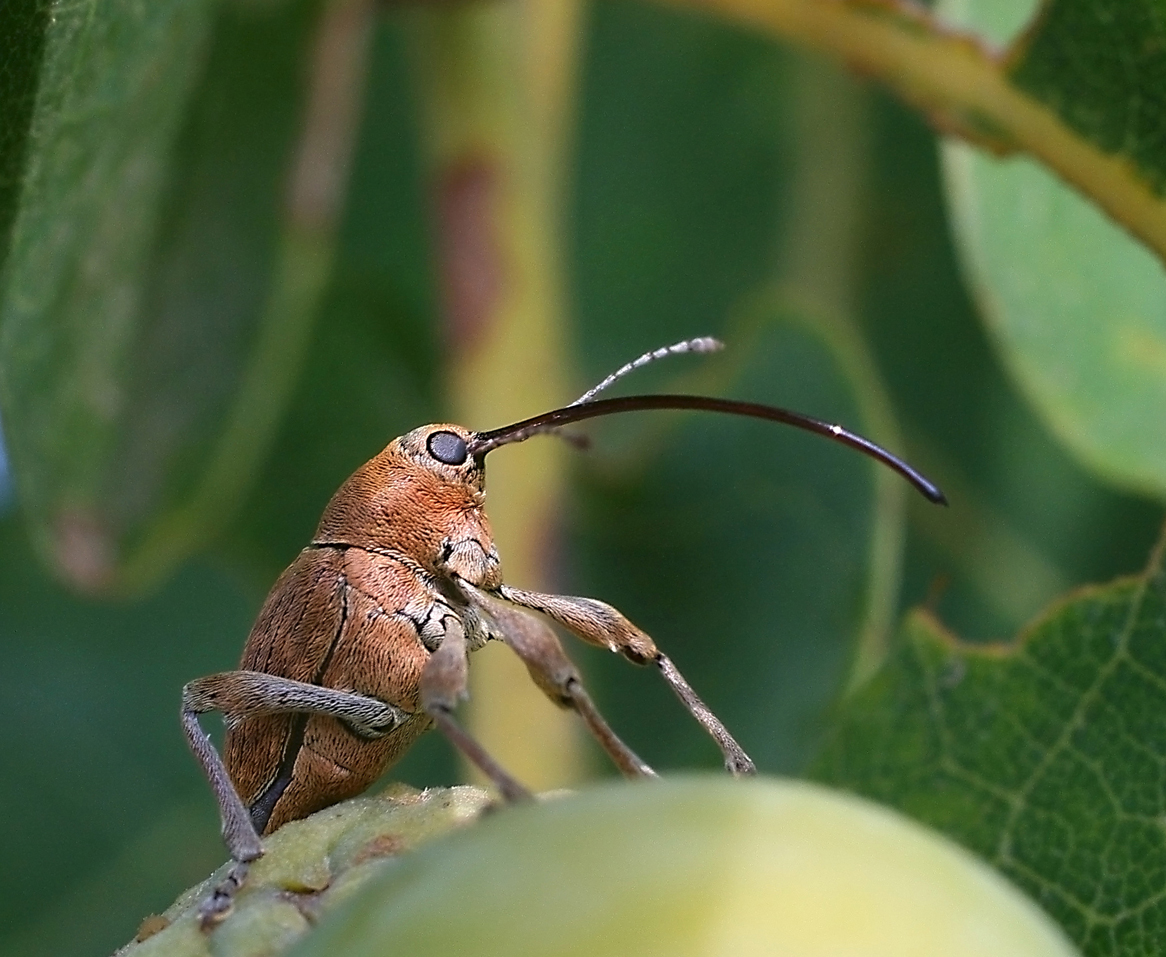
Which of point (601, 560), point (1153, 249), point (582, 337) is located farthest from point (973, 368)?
point (1153, 249)

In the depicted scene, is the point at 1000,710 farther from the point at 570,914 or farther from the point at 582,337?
the point at 582,337

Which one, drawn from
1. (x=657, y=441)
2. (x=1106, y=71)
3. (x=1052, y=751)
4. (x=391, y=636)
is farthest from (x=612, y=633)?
(x=1106, y=71)

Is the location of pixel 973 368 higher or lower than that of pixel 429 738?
higher

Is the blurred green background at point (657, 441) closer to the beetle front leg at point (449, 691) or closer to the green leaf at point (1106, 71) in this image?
the green leaf at point (1106, 71)

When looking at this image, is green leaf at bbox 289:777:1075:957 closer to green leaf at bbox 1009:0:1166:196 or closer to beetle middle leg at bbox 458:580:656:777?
beetle middle leg at bbox 458:580:656:777

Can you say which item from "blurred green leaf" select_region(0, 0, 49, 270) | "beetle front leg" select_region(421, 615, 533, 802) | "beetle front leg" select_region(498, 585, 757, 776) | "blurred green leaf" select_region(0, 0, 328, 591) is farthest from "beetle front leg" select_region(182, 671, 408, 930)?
"blurred green leaf" select_region(0, 0, 49, 270)

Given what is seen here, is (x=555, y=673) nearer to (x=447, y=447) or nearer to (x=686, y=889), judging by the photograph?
(x=447, y=447)
